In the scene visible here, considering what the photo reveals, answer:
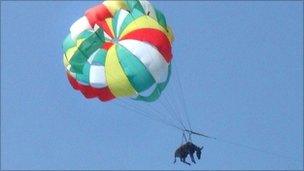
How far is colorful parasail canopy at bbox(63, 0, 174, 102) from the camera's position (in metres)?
17.8

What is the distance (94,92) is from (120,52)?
1.49 meters

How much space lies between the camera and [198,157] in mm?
17047

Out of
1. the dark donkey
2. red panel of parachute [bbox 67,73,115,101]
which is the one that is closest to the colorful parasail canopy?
red panel of parachute [bbox 67,73,115,101]

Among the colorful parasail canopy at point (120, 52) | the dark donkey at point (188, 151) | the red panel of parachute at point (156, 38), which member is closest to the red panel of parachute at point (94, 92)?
the colorful parasail canopy at point (120, 52)

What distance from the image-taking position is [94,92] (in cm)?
1864

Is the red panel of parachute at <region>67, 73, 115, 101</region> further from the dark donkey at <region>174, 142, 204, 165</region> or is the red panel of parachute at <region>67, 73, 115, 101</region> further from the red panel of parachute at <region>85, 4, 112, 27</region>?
the dark donkey at <region>174, 142, 204, 165</region>

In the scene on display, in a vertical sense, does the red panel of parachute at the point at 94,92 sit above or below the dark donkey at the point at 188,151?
above

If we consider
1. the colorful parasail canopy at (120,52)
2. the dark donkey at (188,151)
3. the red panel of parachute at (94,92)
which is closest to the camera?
the dark donkey at (188,151)

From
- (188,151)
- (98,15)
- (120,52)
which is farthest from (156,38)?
(188,151)

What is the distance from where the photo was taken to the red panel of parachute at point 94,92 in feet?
60.4

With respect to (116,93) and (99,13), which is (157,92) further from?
(99,13)

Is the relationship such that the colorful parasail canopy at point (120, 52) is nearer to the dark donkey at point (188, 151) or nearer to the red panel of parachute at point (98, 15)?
the red panel of parachute at point (98, 15)

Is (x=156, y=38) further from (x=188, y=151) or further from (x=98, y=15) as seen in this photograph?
(x=188, y=151)

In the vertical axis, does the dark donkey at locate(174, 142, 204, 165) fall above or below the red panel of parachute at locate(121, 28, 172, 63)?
below
